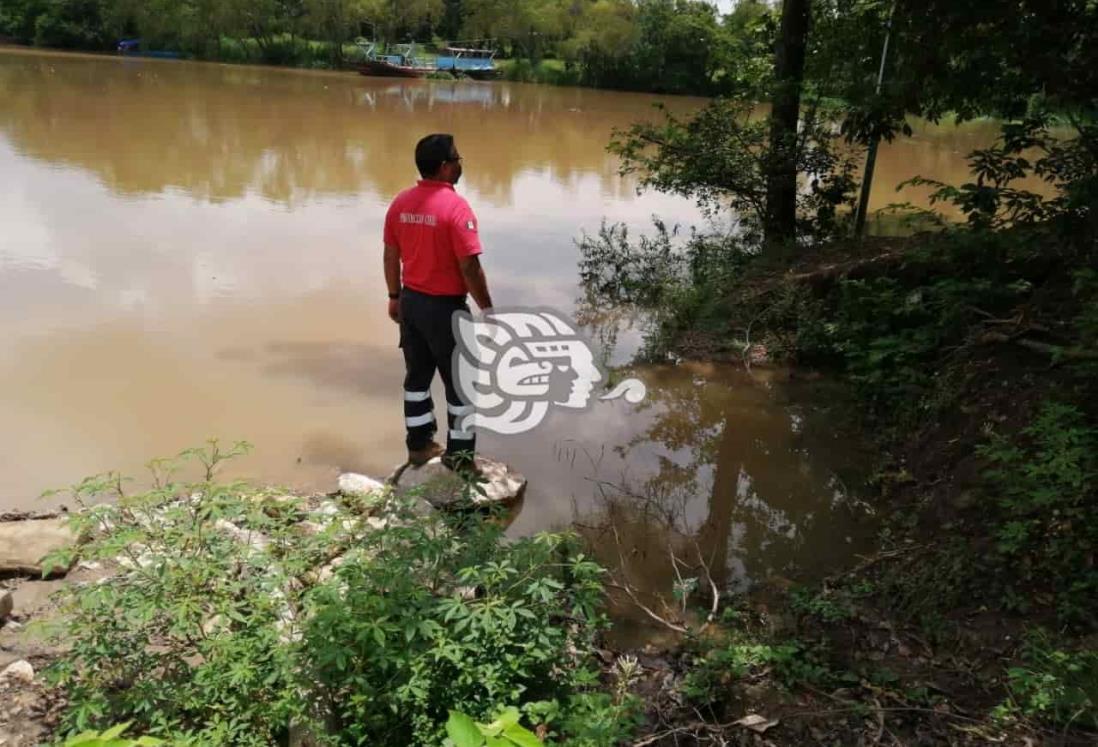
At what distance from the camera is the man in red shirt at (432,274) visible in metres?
3.35

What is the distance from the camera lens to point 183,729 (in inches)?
75.1

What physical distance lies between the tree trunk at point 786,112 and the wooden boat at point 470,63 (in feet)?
95.0

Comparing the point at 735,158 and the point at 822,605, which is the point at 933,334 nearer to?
the point at 822,605

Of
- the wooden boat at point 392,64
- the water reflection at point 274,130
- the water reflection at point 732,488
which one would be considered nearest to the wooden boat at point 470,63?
the wooden boat at point 392,64

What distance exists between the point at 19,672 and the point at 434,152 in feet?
7.82

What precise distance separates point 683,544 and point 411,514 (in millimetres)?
1579

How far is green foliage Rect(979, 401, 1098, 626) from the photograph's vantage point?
255 centimetres

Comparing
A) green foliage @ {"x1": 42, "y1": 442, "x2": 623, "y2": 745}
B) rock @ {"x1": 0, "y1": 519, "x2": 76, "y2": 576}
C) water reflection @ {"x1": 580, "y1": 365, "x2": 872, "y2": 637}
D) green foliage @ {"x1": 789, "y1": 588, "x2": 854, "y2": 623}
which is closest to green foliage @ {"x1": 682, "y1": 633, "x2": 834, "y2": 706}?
green foliage @ {"x1": 789, "y1": 588, "x2": 854, "y2": 623}

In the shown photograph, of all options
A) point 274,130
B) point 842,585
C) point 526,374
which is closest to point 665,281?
point 526,374

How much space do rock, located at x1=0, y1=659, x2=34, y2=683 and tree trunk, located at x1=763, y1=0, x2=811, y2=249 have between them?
18.9ft

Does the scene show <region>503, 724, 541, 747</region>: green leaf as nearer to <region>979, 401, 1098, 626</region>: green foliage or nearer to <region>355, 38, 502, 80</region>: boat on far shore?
<region>979, 401, 1098, 626</region>: green foliage

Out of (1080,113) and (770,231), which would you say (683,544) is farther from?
(770,231)

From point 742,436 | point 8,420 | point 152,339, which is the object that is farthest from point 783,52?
point 8,420

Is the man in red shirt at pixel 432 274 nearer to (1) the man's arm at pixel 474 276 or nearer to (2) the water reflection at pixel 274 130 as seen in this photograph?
(1) the man's arm at pixel 474 276
